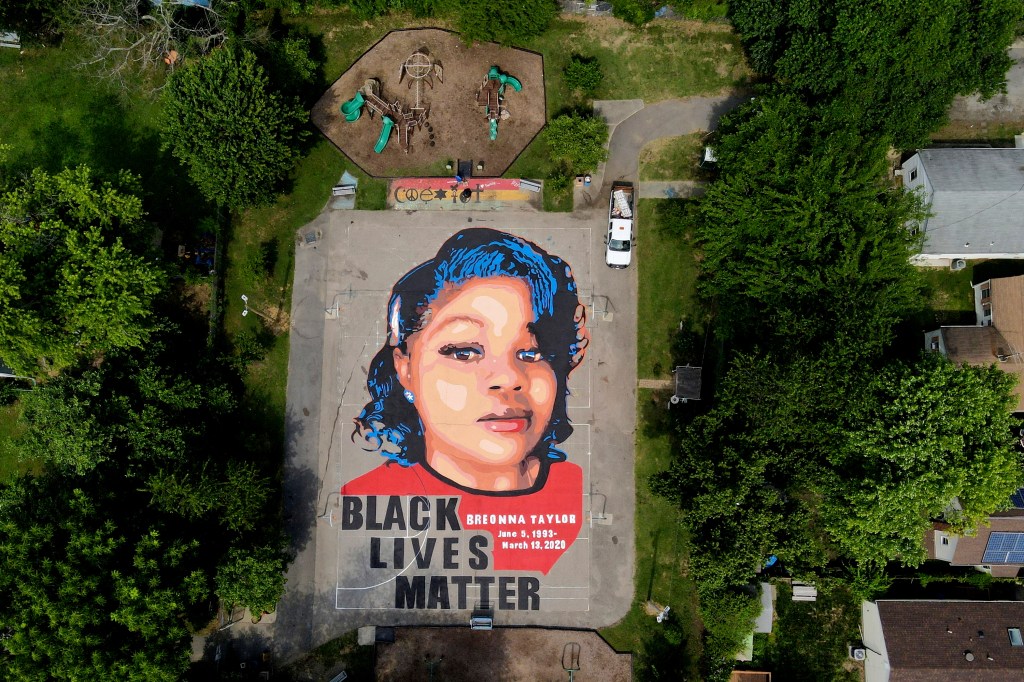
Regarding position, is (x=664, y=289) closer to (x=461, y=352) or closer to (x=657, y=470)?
(x=657, y=470)

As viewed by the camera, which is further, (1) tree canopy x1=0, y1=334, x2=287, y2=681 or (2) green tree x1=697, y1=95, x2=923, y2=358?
(2) green tree x1=697, y1=95, x2=923, y2=358

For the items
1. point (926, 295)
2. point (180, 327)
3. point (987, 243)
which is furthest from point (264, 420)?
point (987, 243)

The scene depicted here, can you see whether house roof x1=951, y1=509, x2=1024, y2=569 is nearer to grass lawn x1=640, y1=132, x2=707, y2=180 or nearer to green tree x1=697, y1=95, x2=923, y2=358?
green tree x1=697, y1=95, x2=923, y2=358

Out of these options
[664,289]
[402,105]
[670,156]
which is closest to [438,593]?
[664,289]

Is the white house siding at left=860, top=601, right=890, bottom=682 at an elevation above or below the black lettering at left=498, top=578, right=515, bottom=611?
below

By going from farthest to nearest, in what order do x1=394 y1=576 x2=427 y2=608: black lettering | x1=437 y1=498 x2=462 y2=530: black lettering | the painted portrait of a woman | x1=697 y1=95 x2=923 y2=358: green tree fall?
the painted portrait of a woman, x1=437 y1=498 x2=462 y2=530: black lettering, x1=394 y1=576 x2=427 y2=608: black lettering, x1=697 y1=95 x2=923 y2=358: green tree

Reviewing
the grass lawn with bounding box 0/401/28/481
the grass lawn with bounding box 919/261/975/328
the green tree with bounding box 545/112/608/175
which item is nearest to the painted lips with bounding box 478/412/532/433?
the green tree with bounding box 545/112/608/175
